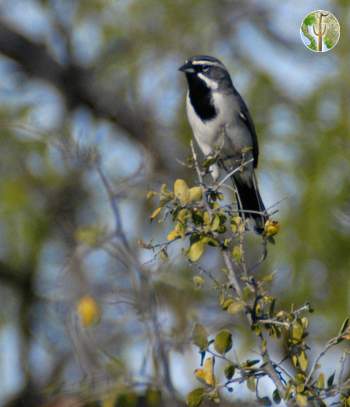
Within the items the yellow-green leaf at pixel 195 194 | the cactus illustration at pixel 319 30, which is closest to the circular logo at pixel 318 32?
the cactus illustration at pixel 319 30

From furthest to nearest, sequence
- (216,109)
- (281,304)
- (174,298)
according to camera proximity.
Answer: (281,304), (174,298), (216,109)

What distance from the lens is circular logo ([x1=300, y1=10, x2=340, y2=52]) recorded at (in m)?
4.09

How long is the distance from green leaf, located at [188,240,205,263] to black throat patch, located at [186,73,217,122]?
3.03 m

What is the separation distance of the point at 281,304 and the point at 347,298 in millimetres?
857

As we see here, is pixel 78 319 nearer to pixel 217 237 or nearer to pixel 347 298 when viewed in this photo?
pixel 217 237

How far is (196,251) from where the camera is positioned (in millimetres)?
2666

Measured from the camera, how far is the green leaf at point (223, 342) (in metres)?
2.60

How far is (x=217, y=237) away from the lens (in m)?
2.67

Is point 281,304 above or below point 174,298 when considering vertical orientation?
above

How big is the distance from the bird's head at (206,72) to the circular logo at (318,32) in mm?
1330

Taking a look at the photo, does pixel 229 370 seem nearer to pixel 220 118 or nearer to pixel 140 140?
pixel 220 118

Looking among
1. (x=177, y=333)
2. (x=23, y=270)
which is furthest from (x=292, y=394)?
(x=23, y=270)

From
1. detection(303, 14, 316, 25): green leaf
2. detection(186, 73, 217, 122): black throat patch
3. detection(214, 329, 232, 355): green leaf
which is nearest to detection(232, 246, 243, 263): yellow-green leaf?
detection(214, 329, 232, 355): green leaf

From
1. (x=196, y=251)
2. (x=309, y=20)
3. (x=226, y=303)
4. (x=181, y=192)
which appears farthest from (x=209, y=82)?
(x=226, y=303)
